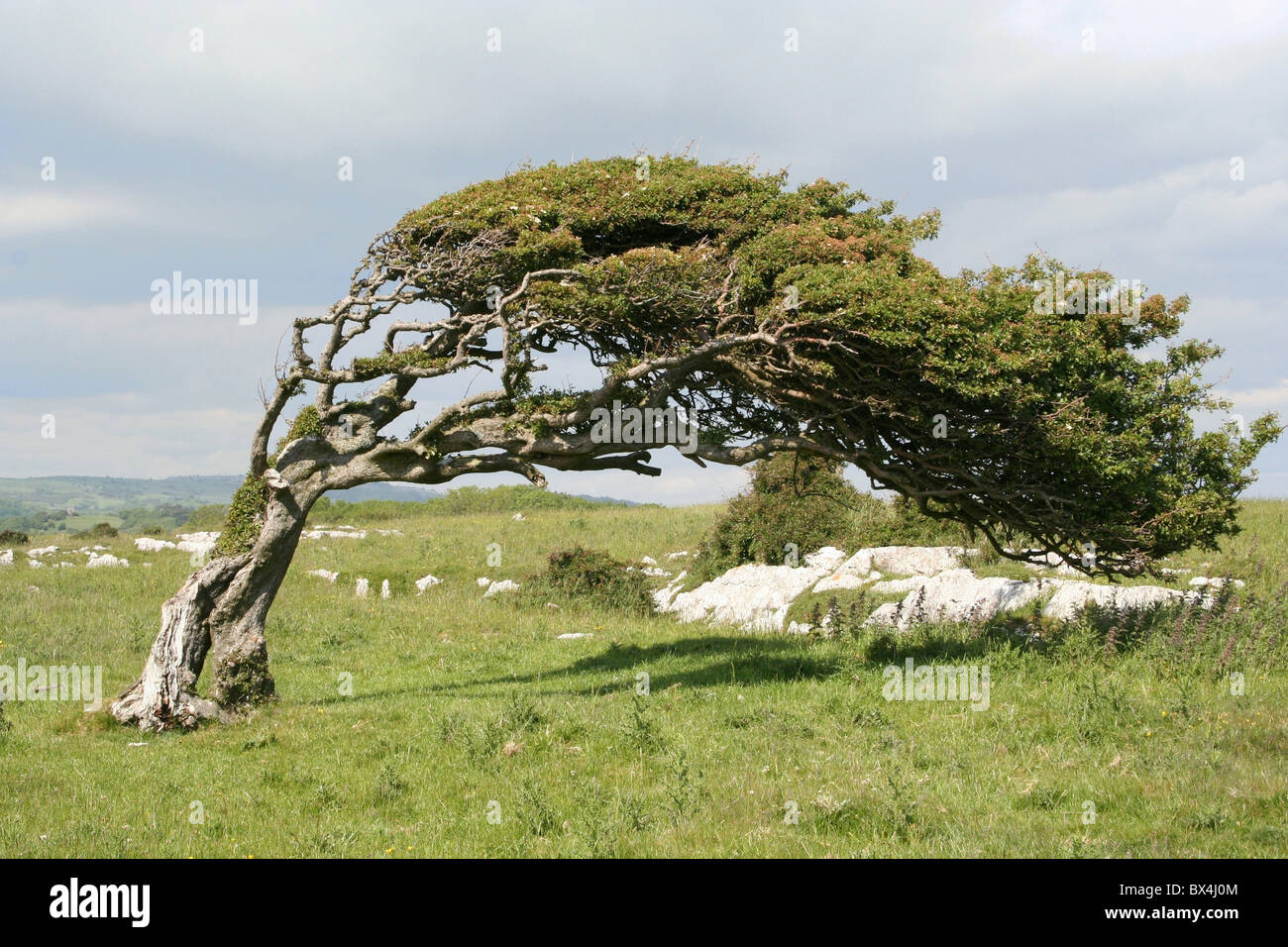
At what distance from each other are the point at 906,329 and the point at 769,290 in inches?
98.3

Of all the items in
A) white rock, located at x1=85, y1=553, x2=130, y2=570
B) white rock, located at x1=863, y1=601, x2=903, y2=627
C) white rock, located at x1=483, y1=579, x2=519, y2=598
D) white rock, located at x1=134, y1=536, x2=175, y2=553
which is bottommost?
white rock, located at x1=483, y1=579, x2=519, y2=598

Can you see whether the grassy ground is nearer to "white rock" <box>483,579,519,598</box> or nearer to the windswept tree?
the windswept tree

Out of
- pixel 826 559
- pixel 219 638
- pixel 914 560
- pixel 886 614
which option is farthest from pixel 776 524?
pixel 219 638

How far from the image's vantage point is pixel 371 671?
1922cm

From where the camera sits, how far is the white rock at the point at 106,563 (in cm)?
3157

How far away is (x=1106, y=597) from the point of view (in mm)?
19469

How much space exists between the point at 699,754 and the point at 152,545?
31.9m

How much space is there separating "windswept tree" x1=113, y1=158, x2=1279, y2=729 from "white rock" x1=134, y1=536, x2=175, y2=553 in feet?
74.7

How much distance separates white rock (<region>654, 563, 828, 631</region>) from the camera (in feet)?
83.0

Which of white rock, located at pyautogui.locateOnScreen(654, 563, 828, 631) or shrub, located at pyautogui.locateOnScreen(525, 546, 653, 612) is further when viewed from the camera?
shrub, located at pyautogui.locateOnScreen(525, 546, 653, 612)

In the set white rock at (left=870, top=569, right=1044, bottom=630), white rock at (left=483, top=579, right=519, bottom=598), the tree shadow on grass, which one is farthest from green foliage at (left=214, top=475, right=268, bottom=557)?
white rock at (left=870, top=569, right=1044, bottom=630)

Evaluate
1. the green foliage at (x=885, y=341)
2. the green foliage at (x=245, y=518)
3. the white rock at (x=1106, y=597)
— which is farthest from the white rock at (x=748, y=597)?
the green foliage at (x=245, y=518)

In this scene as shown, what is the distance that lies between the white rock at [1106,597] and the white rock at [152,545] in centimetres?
3167
